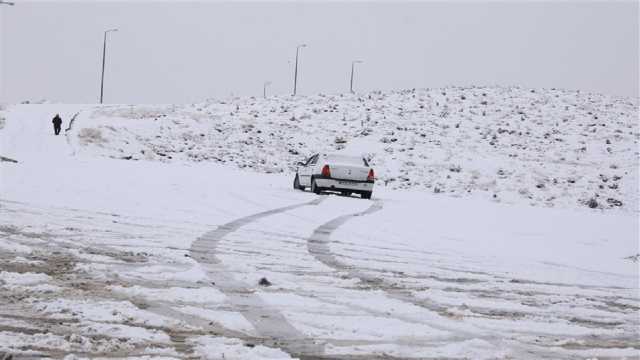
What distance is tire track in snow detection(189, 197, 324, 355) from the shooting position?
16.7ft

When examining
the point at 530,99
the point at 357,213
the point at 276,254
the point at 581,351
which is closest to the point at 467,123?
the point at 530,99

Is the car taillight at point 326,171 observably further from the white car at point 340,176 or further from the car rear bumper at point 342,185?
the car rear bumper at point 342,185

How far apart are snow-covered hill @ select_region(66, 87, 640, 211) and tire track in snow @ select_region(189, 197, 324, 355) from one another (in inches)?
1022

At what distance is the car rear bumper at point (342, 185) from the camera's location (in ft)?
73.9

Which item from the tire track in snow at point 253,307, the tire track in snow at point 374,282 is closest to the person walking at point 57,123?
the tire track in snow at point 374,282

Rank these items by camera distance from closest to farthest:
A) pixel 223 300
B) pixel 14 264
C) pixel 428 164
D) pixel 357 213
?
pixel 223 300 → pixel 14 264 → pixel 357 213 → pixel 428 164

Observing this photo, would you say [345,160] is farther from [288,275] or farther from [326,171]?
[288,275]

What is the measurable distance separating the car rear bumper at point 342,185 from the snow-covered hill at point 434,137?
1254 cm

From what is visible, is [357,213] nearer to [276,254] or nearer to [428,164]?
[276,254]

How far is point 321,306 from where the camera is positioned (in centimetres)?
647

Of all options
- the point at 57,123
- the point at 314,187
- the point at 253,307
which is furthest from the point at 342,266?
the point at 57,123

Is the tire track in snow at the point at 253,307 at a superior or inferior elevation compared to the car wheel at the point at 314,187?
superior

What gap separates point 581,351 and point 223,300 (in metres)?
2.77

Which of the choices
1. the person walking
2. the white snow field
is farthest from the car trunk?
the person walking
